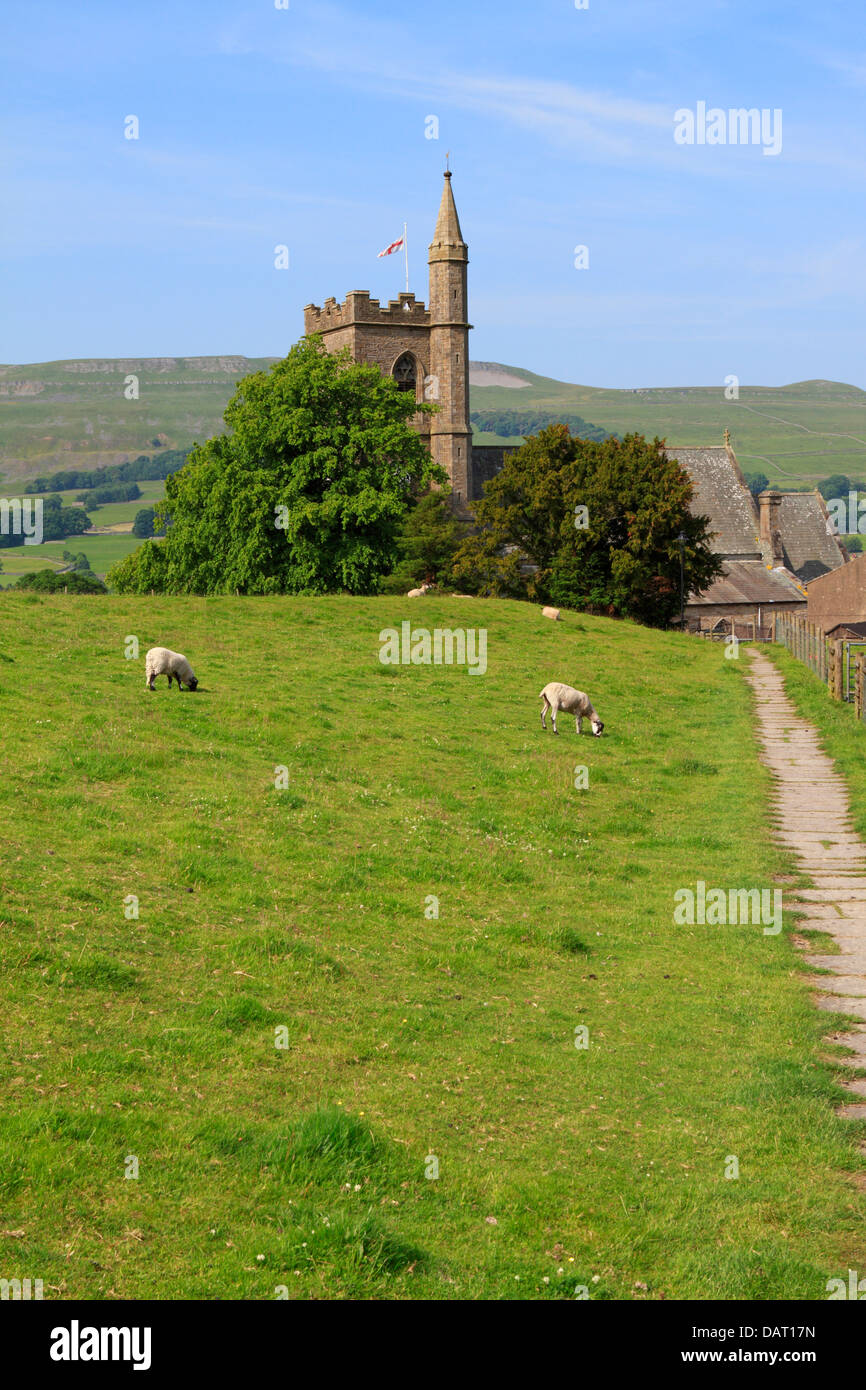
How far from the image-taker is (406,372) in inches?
3878

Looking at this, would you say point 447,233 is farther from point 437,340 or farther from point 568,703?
point 568,703

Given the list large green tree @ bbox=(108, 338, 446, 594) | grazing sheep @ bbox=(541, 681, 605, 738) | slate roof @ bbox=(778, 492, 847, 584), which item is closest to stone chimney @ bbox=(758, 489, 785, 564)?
slate roof @ bbox=(778, 492, 847, 584)

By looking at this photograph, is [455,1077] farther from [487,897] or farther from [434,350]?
[434,350]

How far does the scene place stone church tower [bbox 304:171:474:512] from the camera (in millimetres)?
96500

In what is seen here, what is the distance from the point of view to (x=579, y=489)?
69500mm

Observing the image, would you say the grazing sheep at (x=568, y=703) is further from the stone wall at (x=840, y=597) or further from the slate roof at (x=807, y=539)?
the slate roof at (x=807, y=539)

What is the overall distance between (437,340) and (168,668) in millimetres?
78362

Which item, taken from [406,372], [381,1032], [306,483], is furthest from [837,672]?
[406,372]

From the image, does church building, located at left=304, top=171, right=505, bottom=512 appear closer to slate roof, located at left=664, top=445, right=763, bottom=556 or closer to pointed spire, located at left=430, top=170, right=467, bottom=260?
pointed spire, located at left=430, top=170, right=467, bottom=260

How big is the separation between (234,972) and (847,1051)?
5632 millimetres

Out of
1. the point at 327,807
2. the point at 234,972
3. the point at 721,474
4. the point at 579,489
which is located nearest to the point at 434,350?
the point at 579,489

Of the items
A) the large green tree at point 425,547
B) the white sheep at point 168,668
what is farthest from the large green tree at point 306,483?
the white sheep at point 168,668

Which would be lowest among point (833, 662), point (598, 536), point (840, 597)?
point (840, 597)
